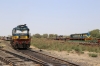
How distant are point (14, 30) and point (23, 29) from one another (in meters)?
1.37

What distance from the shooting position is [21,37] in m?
27.5

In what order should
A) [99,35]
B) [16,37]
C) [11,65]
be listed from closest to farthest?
[11,65] < [16,37] < [99,35]

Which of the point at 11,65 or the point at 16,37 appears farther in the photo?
the point at 16,37

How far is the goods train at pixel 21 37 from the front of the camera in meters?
27.2

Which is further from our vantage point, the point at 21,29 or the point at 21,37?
the point at 21,29

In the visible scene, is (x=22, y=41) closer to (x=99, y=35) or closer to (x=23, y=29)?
(x=23, y=29)

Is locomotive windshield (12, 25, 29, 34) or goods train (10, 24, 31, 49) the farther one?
locomotive windshield (12, 25, 29, 34)

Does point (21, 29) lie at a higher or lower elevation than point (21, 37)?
higher

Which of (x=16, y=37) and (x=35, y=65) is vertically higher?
(x=16, y=37)

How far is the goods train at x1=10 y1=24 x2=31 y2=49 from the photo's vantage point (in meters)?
27.2

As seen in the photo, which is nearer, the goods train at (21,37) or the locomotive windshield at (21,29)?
the goods train at (21,37)

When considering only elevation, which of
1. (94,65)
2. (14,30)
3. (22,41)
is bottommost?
(94,65)

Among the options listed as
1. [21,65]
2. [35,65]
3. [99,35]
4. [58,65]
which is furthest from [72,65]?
[99,35]

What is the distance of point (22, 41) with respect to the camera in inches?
1075
